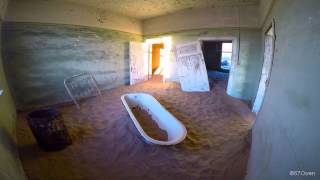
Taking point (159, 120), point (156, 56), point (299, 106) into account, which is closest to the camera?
point (299, 106)

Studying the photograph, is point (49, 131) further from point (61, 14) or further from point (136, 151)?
point (61, 14)

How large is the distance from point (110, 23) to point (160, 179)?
5.26 meters

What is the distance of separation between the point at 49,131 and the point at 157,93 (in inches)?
134

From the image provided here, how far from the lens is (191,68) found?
18.5 feet

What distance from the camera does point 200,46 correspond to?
5.46 m

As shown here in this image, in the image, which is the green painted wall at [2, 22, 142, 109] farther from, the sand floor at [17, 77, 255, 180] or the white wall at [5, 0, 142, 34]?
the sand floor at [17, 77, 255, 180]

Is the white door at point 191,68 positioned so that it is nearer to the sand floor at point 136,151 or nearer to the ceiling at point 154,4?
the ceiling at point 154,4

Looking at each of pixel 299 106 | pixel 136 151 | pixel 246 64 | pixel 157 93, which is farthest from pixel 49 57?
pixel 246 64

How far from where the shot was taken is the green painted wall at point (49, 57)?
3926 millimetres

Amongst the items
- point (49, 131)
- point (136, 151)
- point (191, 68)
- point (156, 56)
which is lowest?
point (136, 151)

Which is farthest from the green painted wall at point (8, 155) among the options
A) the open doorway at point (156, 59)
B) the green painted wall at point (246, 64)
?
the open doorway at point (156, 59)

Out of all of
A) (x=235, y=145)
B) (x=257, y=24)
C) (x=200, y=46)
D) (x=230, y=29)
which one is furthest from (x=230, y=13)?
(x=235, y=145)

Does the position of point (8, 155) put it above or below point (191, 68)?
below

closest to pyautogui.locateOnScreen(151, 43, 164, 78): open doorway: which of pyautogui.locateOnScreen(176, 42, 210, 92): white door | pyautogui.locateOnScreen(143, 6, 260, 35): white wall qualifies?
pyautogui.locateOnScreen(143, 6, 260, 35): white wall
